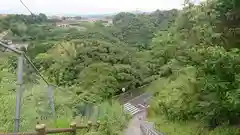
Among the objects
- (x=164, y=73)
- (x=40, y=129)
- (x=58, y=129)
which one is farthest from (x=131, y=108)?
(x=40, y=129)

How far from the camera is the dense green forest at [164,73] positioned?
24.8 ft

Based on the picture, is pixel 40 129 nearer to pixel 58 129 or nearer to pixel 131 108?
pixel 58 129

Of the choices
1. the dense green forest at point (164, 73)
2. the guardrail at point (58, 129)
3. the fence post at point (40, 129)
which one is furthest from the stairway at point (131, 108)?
the fence post at point (40, 129)

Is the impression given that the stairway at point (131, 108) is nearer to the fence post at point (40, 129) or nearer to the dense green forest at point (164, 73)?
the dense green forest at point (164, 73)

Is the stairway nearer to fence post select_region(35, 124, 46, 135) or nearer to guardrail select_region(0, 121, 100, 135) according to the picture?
guardrail select_region(0, 121, 100, 135)

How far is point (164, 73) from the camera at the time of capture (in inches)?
717

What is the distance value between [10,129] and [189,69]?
315 inches

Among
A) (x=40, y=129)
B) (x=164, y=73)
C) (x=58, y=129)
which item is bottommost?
(x=164, y=73)

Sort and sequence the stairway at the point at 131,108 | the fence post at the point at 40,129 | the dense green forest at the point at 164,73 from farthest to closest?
the stairway at the point at 131,108 → the dense green forest at the point at 164,73 → the fence post at the point at 40,129

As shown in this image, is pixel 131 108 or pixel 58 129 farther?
pixel 131 108

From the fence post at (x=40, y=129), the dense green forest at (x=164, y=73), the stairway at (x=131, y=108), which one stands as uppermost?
the fence post at (x=40, y=129)

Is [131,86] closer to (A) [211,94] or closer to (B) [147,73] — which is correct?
(B) [147,73]

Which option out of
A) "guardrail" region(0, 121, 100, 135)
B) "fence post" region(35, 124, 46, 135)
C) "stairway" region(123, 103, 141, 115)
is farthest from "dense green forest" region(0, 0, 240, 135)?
"fence post" region(35, 124, 46, 135)

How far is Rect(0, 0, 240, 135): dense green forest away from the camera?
7570 millimetres
